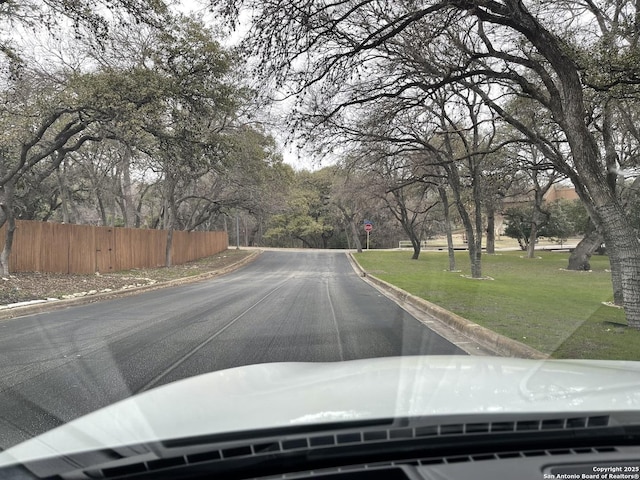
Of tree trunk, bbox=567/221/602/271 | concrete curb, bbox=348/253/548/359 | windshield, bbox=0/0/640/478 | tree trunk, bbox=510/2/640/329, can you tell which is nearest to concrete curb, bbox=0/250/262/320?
windshield, bbox=0/0/640/478

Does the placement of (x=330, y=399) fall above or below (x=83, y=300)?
above

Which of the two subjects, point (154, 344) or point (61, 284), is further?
point (61, 284)

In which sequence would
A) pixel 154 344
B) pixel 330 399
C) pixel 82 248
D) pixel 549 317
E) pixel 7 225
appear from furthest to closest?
pixel 82 248
pixel 7 225
pixel 549 317
pixel 154 344
pixel 330 399

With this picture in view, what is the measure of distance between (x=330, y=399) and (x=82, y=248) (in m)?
21.8

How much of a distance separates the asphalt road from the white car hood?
2024mm

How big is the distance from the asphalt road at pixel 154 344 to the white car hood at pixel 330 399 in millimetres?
2024

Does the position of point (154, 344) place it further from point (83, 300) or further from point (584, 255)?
point (584, 255)

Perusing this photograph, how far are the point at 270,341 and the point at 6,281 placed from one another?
1242 centimetres

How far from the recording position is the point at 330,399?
2.74 metres

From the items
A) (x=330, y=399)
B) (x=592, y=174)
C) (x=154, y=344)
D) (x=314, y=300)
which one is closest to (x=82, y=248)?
(x=314, y=300)

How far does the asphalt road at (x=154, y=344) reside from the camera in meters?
5.21

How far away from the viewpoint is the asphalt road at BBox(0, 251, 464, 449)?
521cm

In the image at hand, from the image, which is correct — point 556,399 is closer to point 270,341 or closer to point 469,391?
point 469,391

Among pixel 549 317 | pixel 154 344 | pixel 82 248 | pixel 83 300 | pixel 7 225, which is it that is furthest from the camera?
pixel 82 248
